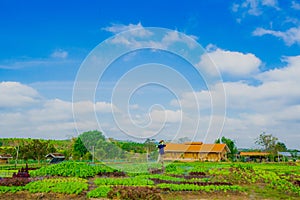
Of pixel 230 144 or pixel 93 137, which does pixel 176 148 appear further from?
pixel 93 137

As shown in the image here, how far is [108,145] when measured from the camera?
101 feet

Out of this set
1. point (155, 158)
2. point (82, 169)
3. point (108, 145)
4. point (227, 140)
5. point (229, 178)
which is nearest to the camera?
point (82, 169)

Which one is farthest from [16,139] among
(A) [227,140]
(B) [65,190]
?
(B) [65,190]

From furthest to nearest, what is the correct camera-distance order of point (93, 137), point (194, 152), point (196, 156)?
point (196, 156) < point (194, 152) < point (93, 137)

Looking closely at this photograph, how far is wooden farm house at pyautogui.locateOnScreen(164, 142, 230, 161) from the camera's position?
52.1 m

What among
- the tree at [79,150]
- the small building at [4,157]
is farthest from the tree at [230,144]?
the small building at [4,157]

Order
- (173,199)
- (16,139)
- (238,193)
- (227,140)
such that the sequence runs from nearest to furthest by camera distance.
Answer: (173,199), (238,193), (227,140), (16,139)

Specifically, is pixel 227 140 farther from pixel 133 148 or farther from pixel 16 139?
pixel 16 139

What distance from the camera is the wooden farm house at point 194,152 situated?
171 ft

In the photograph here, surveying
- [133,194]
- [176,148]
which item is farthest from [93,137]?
[176,148]

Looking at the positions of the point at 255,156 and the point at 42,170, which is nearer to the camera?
the point at 42,170

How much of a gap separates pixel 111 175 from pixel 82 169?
1597 mm

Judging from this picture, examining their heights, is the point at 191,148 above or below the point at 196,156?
above

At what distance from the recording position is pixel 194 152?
53031 millimetres
